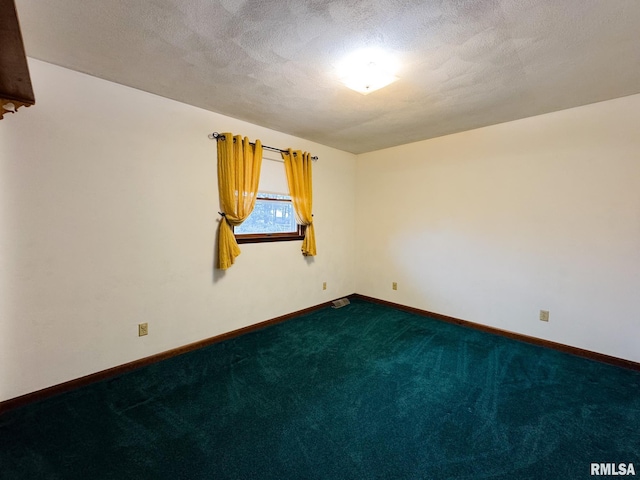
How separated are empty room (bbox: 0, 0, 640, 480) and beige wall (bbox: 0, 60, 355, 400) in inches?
0.6

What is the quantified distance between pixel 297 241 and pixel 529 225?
2.72 m

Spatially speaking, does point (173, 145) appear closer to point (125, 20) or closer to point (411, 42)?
point (125, 20)

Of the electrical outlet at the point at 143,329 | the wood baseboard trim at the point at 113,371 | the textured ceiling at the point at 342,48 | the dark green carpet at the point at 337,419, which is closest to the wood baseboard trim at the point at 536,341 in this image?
the dark green carpet at the point at 337,419

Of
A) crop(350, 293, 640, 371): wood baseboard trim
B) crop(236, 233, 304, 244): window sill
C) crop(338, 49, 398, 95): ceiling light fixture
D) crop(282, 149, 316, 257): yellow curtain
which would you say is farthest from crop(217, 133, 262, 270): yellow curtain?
crop(350, 293, 640, 371): wood baseboard trim

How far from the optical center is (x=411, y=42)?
5.69 ft

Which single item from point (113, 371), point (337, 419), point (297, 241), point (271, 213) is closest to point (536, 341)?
point (337, 419)

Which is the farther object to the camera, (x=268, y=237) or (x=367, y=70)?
(x=268, y=237)

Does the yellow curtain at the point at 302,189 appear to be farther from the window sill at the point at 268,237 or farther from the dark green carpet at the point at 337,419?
the dark green carpet at the point at 337,419

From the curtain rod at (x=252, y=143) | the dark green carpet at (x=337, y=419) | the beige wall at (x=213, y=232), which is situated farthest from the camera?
the curtain rod at (x=252, y=143)

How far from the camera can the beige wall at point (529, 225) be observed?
2.53 m

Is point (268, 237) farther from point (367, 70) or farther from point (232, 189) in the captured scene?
point (367, 70)

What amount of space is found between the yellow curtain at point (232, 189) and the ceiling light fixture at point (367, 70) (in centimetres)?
137

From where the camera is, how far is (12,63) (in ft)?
4.06

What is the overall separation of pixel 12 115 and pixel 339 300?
155 inches
